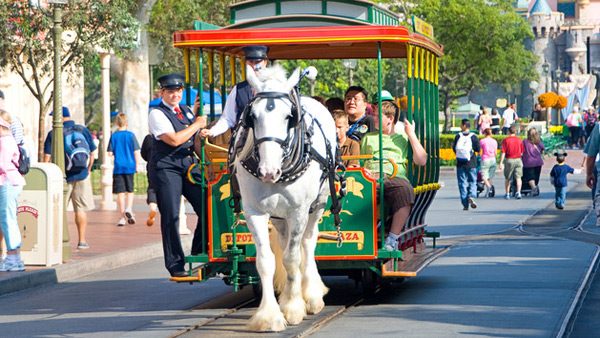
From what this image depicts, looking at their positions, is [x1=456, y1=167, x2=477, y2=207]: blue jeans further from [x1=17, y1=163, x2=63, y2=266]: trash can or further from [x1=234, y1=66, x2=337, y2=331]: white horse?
[x1=234, y1=66, x2=337, y2=331]: white horse

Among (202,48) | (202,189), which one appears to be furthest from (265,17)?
(202,189)

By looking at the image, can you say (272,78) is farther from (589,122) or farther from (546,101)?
(546,101)

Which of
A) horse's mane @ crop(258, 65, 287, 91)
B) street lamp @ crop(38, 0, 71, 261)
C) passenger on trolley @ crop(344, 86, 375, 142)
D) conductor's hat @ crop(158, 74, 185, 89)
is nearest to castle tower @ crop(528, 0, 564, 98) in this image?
street lamp @ crop(38, 0, 71, 261)

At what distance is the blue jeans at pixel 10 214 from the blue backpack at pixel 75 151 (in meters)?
2.79

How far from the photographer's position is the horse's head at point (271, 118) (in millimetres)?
8375

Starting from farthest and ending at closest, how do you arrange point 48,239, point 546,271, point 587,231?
point 587,231
point 48,239
point 546,271

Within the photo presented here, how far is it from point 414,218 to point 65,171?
5890mm

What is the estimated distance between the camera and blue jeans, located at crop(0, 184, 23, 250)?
12672mm

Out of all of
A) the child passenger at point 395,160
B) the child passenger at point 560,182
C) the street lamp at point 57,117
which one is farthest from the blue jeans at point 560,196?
the child passenger at point 395,160

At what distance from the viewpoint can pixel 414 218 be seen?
1159 centimetres

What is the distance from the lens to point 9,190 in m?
12.7

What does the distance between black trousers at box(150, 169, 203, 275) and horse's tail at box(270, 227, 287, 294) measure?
1002mm

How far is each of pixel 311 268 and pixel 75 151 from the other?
22.7 ft

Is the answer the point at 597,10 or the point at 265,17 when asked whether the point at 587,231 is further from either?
the point at 597,10
